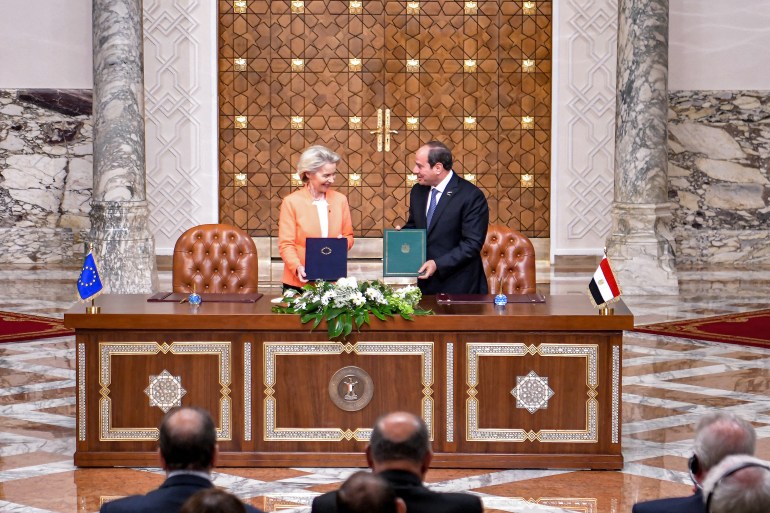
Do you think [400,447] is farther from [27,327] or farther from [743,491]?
[27,327]

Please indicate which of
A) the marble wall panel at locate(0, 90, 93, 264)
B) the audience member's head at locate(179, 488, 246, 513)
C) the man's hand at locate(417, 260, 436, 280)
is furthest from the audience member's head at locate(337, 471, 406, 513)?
the marble wall panel at locate(0, 90, 93, 264)

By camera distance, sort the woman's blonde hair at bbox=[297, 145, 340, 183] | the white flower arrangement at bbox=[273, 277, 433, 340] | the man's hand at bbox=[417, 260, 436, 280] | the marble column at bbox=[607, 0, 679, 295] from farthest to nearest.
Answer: the marble column at bbox=[607, 0, 679, 295]
the woman's blonde hair at bbox=[297, 145, 340, 183]
the man's hand at bbox=[417, 260, 436, 280]
the white flower arrangement at bbox=[273, 277, 433, 340]

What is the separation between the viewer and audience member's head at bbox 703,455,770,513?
9.47 feet

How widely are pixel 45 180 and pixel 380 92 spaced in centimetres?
417

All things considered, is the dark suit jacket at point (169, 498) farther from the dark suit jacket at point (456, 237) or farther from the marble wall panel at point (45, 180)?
the marble wall panel at point (45, 180)

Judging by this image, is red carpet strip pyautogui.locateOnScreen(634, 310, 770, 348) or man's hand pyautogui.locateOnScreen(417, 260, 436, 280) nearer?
man's hand pyautogui.locateOnScreen(417, 260, 436, 280)

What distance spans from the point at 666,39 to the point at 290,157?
475cm

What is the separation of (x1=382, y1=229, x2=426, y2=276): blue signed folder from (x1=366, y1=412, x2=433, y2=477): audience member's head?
3368 mm

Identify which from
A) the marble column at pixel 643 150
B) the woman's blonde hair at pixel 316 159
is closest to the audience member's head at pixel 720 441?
the woman's blonde hair at pixel 316 159

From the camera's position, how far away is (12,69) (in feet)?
48.7

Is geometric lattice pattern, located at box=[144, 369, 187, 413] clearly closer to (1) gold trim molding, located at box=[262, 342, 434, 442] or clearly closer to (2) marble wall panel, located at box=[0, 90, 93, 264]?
(1) gold trim molding, located at box=[262, 342, 434, 442]

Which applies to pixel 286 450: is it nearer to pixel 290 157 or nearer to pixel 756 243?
pixel 290 157

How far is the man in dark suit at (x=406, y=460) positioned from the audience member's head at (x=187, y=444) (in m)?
0.39

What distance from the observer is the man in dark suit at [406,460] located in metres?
3.43
